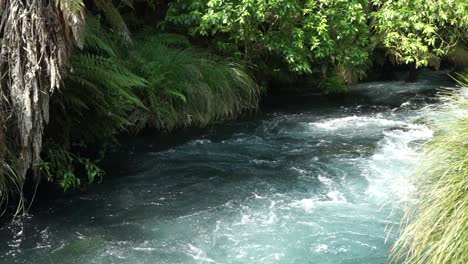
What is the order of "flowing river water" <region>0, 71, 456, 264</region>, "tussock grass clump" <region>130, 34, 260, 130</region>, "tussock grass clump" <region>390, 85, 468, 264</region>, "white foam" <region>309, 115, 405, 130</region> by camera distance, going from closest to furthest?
"tussock grass clump" <region>390, 85, 468, 264</region>
"flowing river water" <region>0, 71, 456, 264</region>
"tussock grass clump" <region>130, 34, 260, 130</region>
"white foam" <region>309, 115, 405, 130</region>

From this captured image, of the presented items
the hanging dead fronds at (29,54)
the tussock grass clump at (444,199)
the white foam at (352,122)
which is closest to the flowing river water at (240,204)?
the white foam at (352,122)

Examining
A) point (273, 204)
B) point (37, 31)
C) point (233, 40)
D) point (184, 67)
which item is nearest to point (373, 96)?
point (233, 40)

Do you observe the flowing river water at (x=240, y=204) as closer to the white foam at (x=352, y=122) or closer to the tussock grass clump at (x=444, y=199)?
the white foam at (x=352, y=122)

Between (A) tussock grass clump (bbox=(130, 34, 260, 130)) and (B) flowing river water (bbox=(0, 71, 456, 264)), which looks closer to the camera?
(B) flowing river water (bbox=(0, 71, 456, 264))

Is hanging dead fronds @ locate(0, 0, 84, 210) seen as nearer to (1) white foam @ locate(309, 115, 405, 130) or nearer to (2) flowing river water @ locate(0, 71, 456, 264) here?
(2) flowing river water @ locate(0, 71, 456, 264)

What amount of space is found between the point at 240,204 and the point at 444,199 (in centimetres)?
310

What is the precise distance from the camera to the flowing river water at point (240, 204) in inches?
199

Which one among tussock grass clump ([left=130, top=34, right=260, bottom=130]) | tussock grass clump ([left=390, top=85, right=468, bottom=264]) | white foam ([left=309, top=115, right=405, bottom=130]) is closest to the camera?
tussock grass clump ([left=390, top=85, right=468, bottom=264])

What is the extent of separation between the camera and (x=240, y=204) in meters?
6.21

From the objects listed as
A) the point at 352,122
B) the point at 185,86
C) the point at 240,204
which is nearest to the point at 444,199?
the point at 240,204

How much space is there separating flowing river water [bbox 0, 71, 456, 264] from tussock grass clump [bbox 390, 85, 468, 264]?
431mm

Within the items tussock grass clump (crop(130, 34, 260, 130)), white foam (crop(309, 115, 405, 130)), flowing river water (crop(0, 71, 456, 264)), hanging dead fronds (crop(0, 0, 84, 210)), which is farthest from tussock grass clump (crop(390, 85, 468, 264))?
white foam (crop(309, 115, 405, 130))

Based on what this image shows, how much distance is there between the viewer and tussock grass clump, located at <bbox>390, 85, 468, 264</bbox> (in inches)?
126

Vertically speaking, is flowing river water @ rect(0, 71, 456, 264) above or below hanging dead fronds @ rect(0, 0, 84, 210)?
below
